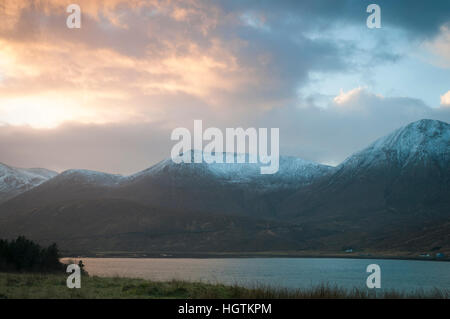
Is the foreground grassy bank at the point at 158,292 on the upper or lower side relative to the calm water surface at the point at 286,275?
upper

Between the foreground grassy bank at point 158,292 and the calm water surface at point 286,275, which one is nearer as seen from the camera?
the foreground grassy bank at point 158,292

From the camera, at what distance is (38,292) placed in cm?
3177

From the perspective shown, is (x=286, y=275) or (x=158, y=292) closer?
(x=158, y=292)

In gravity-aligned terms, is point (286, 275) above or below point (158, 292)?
below

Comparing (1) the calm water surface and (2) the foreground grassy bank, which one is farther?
(1) the calm water surface

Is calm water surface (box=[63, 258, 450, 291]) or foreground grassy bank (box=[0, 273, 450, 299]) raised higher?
foreground grassy bank (box=[0, 273, 450, 299])
